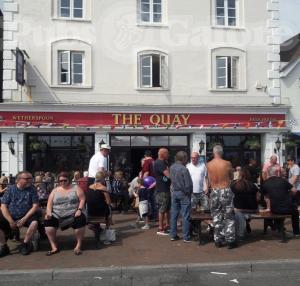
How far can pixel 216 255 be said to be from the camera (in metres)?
8.12

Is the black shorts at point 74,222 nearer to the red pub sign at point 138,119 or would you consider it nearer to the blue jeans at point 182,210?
the blue jeans at point 182,210

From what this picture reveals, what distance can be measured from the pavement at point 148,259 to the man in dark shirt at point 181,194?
0.97ft

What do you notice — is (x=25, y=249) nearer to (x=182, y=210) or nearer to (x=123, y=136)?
(x=182, y=210)

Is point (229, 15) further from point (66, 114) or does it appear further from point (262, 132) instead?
point (66, 114)

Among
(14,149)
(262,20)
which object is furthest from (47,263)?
(262,20)

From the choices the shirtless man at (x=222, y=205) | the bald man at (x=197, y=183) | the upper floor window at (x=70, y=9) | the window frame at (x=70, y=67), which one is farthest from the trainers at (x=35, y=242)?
the upper floor window at (x=70, y=9)

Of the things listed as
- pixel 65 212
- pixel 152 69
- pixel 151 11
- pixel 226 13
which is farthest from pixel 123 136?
pixel 65 212

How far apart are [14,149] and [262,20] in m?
11.6

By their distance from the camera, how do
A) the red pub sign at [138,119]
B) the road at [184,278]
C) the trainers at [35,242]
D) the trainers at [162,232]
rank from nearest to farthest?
the road at [184,278] < the trainers at [35,242] < the trainers at [162,232] < the red pub sign at [138,119]

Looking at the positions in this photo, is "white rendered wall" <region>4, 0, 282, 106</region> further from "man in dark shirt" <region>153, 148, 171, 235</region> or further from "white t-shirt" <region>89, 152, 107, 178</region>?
"man in dark shirt" <region>153, 148, 171, 235</region>

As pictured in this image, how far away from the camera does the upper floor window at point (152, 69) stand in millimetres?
19344

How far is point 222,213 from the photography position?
8688mm

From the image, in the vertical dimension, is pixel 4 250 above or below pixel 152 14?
below

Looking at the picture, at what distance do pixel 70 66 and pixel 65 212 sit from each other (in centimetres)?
1120
